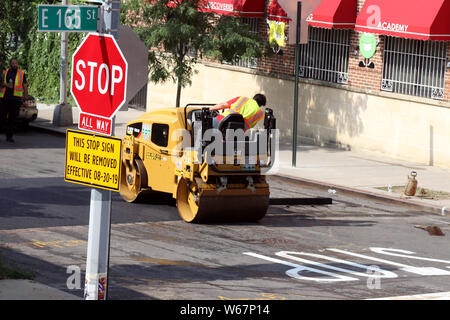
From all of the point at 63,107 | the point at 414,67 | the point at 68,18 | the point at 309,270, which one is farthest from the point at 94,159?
the point at 63,107

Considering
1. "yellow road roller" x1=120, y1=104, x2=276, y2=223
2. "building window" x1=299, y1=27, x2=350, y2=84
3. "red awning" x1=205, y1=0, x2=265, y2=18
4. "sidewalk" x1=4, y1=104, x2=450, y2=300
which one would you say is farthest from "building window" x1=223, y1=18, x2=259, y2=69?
"yellow road roller" x1=120, y1=104, x2=276, y2=223

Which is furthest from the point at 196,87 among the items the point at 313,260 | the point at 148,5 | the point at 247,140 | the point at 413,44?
the point at 313,260

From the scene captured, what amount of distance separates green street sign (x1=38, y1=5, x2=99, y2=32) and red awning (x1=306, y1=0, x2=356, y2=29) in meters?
16.6

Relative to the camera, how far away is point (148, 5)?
978 inches

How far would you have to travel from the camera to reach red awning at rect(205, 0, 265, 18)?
87.8 ft

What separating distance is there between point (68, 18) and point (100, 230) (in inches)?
77.3

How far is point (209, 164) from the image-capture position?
48.6 feet

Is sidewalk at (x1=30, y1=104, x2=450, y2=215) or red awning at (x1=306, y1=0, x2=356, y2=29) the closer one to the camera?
sidewalk at (x1=30, y1=104, x2=450, y2=215)

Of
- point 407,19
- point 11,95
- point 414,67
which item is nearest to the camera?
point 407,19

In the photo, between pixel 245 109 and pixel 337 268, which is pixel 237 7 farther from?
pixel 337 268

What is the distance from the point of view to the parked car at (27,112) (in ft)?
82.2

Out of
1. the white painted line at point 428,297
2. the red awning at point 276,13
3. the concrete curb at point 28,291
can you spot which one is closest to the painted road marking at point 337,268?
the white painted line at point 428,297

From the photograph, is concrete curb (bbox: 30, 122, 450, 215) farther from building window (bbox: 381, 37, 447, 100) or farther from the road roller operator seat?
the road roller operator seat
